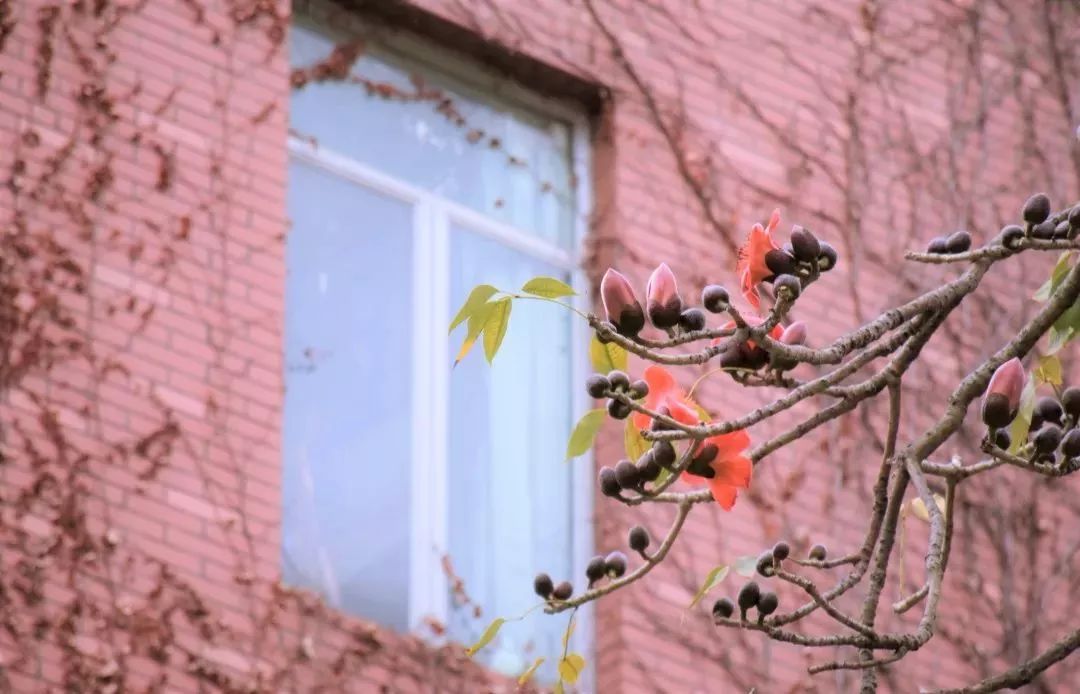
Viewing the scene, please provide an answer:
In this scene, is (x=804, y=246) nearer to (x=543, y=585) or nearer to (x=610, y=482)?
(x=610, y=482)

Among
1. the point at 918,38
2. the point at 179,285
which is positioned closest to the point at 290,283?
the point at 179,285

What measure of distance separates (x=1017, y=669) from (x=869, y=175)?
4.94 meters

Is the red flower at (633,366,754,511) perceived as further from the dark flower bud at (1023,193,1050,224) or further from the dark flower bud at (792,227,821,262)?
the dark flower bud at (1023,193,1050,224)

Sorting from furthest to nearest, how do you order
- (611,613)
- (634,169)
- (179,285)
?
(634,169)
(611,613)
(179,285)

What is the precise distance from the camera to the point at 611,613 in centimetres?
668

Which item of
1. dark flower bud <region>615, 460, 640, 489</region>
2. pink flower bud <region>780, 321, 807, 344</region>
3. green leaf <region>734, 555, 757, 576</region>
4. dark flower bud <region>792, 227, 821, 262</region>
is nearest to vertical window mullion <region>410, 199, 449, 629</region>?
green leaf <region>734, 555, 757, 576</region>

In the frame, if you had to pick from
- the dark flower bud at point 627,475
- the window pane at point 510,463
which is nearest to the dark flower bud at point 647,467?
the dark flower bud at point 627,475

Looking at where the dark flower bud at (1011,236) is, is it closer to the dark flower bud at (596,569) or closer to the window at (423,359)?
the dark flower bud at (596,569)

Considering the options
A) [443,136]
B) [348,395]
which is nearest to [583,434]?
[348,395]

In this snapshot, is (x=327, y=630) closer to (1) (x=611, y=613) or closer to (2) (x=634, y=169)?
(1) (x=611, y=613)

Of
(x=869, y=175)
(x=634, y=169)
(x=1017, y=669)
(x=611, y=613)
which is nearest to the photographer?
(x=1017, y=669)

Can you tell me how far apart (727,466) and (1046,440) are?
0.47m

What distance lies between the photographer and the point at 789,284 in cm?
298

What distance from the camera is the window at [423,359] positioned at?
253 inches
